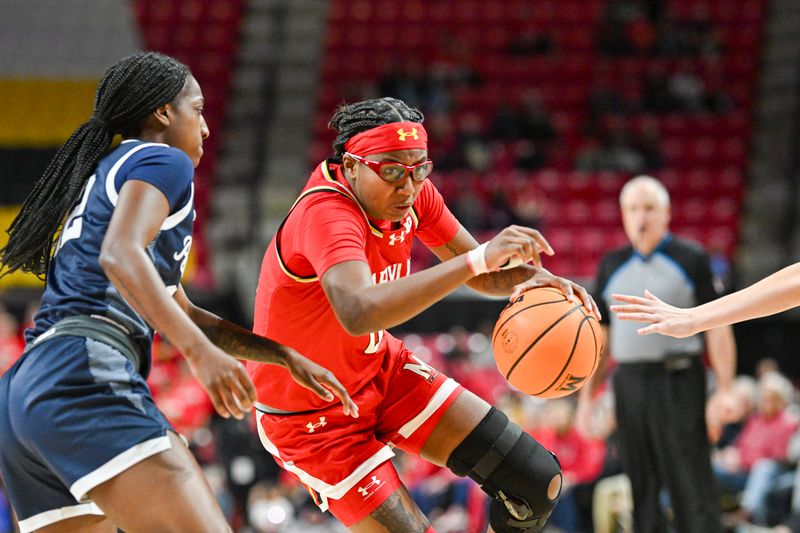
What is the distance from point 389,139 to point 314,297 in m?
0.66

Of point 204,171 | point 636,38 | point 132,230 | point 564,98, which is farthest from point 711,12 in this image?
point 132,230

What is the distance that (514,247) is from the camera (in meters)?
3.37

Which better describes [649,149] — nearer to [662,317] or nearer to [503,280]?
[503,280]

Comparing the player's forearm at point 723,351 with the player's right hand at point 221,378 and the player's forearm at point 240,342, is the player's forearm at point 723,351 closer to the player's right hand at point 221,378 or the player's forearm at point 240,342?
the player's forearm at point 240,342

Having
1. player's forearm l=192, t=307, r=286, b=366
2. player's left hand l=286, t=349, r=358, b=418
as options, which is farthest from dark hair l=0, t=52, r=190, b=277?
player's left hand l=286, t=349, r=358, b=418

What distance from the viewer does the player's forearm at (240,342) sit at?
361 centimetres

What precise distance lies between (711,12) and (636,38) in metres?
1.73

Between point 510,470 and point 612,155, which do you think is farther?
point 612,155

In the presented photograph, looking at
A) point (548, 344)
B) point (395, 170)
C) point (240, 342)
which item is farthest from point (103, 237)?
point (548, 344)

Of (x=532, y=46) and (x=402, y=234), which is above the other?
(x=532, y=46)

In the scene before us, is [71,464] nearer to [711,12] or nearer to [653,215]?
[653,215]

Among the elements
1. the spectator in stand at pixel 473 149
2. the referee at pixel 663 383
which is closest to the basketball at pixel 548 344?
the referee at pixel 663 383

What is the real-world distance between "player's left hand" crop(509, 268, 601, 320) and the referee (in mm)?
1899

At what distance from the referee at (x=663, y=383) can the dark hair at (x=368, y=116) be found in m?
2.43
